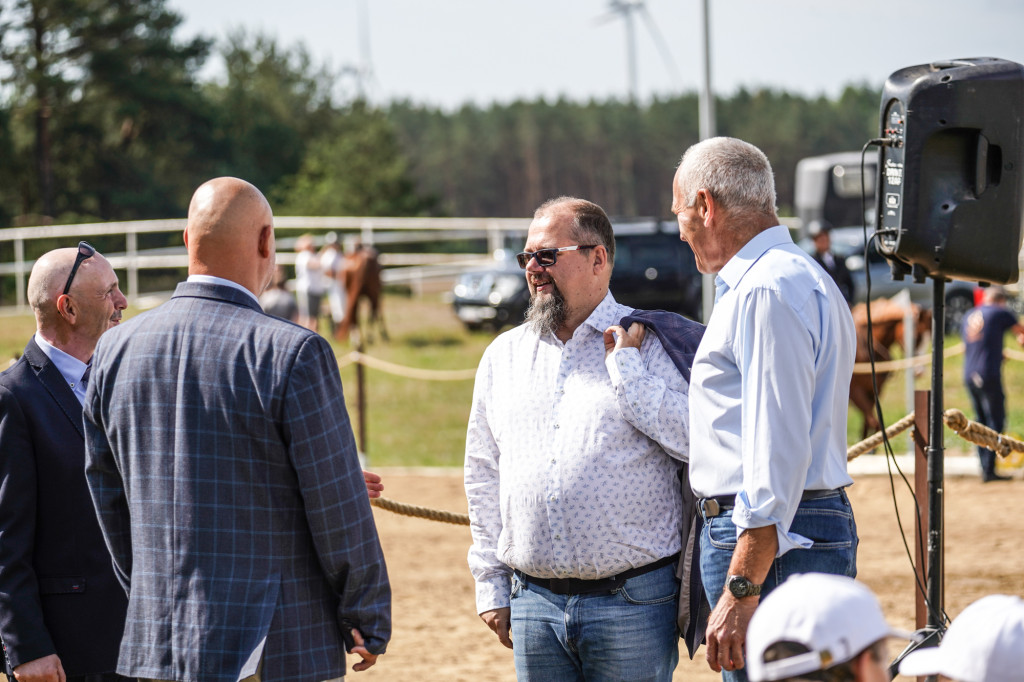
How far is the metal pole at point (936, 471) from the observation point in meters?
3.61

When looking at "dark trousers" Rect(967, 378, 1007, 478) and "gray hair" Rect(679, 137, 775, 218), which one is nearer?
"gray hair" Rect(679, 137, 775, 218)

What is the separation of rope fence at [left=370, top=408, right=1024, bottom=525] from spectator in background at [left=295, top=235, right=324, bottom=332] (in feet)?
43.5

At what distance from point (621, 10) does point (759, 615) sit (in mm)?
45612

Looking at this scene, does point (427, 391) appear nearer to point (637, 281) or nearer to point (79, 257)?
point (637, 281)

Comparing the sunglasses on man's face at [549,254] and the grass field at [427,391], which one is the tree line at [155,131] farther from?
the sunglasses on man's face at [549,254]

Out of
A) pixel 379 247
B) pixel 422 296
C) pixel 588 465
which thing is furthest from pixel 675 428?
pixel 379 247

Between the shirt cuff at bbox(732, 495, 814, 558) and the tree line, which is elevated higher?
the tree line

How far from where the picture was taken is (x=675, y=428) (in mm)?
2938

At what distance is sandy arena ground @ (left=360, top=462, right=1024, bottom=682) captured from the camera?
19.5 ft

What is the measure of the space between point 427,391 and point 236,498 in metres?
13.4

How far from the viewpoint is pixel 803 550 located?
2.72m

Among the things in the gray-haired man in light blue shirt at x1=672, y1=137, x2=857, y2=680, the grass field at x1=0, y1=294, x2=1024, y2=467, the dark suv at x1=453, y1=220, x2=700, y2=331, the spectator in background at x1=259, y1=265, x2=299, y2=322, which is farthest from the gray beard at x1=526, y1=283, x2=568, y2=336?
the dark suv at x1=453, y1=220, x2=700, y2=331

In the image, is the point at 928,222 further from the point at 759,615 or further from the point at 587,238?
the point at 759,615

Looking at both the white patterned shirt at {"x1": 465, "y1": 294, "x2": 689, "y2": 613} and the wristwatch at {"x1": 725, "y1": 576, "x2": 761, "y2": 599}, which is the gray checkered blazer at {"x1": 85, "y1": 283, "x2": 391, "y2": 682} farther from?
the wristwatch at {"x1": 725, "y1": 576, "x2": 761, "y2": 599}
